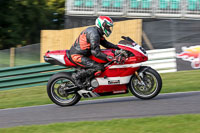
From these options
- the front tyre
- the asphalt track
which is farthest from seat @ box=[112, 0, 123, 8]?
the front tyre

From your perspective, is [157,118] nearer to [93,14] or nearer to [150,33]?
[150,33]

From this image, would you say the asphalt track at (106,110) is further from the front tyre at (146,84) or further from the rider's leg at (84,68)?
the rider's leg at (84,68)

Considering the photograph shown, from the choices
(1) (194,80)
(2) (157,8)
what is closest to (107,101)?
(1) (194,80)

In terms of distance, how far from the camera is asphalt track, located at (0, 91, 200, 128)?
660 centimetres

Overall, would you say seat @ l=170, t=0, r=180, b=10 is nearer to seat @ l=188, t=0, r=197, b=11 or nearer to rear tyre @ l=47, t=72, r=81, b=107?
seat @ l=188, t=0, r=197, b=11

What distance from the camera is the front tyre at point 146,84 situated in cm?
753

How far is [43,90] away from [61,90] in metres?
3.40

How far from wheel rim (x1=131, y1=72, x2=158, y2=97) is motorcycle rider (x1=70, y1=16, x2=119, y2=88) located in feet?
2.44

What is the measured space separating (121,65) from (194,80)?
373 cm

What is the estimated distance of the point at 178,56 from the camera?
12562 millimetres

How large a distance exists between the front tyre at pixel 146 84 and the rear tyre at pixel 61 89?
1.26m

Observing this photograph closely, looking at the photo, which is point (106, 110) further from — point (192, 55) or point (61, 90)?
point (192, 55)

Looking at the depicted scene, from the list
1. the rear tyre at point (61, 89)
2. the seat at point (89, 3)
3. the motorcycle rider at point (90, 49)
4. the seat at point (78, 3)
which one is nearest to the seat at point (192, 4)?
the seat at point (89, 3)

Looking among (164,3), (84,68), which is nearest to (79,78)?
(84,68)
